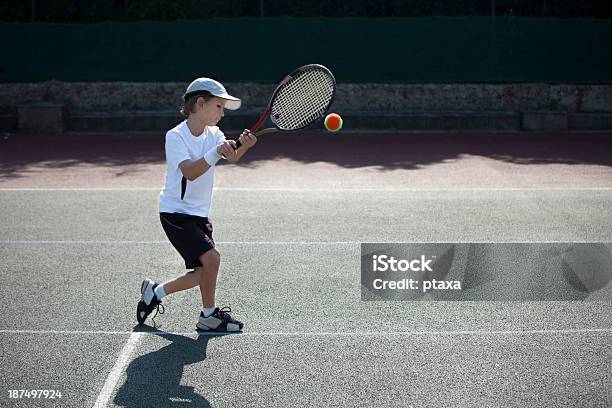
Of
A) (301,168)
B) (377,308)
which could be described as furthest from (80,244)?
(301,168)

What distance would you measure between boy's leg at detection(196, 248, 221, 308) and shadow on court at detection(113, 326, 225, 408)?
251 millimetres

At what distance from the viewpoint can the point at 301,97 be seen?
5.65m

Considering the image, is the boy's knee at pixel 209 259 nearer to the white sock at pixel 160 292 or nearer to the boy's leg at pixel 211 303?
the boy's leg at pixel 211 303

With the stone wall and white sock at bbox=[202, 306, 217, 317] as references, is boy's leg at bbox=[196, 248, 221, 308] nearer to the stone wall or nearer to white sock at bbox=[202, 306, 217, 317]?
white sock at bbox=[202, 306, 217, 317]

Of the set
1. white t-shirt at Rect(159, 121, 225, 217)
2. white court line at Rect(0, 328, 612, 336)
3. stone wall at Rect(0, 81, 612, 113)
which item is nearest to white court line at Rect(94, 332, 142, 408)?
white court line at Rect(0, 328, 612, 336)

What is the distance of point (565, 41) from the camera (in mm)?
17062

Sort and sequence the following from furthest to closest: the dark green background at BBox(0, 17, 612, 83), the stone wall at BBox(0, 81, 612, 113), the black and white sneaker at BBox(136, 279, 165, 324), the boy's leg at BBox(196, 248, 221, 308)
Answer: the stone wall at BBox(0, 81, 612, 113) → the dark green background at BBox(0, 17, 612, 83) → the black and white sneaker at BBox(136, 279, 165, 324) → the boy's leg at BBox(196, 248, 221, 308)

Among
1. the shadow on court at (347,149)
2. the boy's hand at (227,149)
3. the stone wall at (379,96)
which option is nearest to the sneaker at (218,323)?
the boy's hand at (227,149)

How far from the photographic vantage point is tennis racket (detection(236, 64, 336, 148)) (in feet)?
18.4

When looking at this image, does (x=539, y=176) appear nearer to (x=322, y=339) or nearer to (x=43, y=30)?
(x=322, y=339)

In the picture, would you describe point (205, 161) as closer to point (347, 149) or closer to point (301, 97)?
point (301, 97)

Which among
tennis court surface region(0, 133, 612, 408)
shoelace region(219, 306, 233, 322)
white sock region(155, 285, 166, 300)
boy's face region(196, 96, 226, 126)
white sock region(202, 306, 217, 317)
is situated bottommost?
tennis court surface region(0, 133, 612, 408)

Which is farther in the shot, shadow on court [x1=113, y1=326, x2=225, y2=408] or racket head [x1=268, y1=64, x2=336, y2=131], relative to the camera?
racket head [x1=268, y1=64, x2=336, y2=131]

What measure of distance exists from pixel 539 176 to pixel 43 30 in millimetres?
10367
